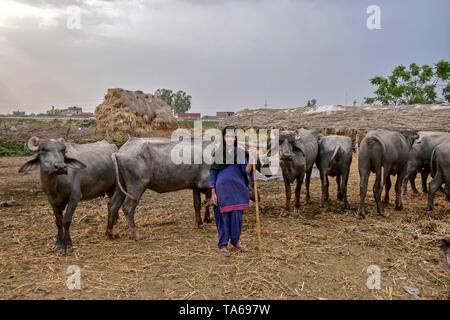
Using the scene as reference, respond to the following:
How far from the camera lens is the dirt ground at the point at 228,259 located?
12.2 ft

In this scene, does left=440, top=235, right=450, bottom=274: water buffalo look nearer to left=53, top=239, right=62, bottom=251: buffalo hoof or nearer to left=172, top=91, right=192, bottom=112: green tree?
left=53, top=239, right=62, bottom=251: buffalo hoof

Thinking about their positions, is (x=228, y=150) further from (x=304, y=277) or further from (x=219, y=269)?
(x=304, y=277)

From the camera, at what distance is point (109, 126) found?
48.3 feet

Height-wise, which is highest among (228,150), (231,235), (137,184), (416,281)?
(228,150)

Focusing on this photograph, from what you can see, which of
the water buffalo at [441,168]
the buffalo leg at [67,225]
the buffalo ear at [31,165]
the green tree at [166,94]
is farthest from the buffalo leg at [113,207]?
the green tree at [166,94]

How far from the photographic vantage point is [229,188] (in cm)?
468

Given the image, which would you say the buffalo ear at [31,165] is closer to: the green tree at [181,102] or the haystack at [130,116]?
the haystack at [130,116]

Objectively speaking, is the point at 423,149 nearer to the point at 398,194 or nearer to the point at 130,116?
the point at 398,194

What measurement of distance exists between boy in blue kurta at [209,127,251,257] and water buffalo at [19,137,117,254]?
1.82 metres

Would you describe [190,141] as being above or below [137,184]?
above

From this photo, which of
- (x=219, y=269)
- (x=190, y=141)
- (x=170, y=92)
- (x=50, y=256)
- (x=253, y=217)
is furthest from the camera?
(x=170, y=92)

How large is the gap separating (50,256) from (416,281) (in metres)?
4.35

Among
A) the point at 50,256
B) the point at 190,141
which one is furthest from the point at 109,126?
the point at 50,256

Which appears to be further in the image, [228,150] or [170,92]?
[170,92]
